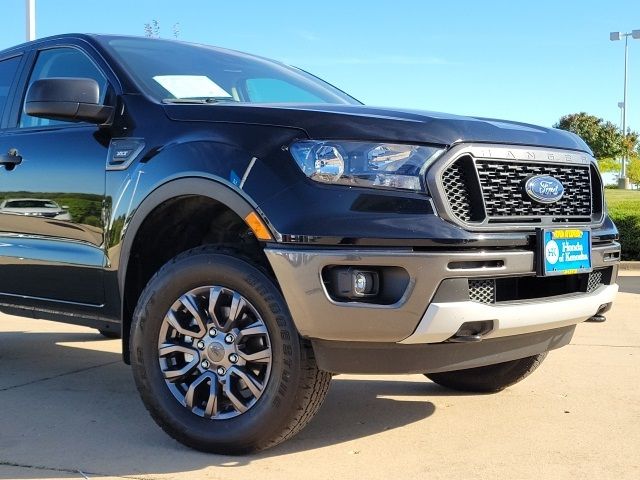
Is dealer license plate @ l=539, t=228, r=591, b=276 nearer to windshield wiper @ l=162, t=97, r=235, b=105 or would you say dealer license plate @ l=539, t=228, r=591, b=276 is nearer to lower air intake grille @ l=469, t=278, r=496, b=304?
lower air intake grille @ l=469, t=278, r=496, b=304

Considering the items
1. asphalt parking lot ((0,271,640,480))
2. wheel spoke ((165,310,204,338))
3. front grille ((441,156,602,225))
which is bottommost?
asphalt parking lot ((0,271,640,480))

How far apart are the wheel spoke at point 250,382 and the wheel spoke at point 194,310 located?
8.7 inches

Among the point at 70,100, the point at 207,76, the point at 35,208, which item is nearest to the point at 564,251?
the point at 207,76

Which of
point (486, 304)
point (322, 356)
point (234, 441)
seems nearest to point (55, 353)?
point (234, 441)

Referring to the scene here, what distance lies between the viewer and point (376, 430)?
388cm

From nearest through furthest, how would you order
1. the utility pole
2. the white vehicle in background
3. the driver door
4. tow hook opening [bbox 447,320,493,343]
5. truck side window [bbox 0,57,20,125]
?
tow hook opening [bbox 447,320,493,343] → the driver door → the white vehicle in background → truck side window [bbox 0,57,20,125] → the utility pole

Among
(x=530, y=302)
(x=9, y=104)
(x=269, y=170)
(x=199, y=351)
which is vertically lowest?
(x=199, y=351)

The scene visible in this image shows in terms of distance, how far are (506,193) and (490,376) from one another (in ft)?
4.98

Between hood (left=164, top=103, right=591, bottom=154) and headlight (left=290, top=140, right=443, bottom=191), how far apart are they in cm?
3

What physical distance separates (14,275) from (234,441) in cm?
180

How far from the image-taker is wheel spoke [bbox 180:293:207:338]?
3428mm

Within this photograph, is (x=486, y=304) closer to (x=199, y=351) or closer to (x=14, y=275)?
(x=199, y=351)

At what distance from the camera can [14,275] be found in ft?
14.6

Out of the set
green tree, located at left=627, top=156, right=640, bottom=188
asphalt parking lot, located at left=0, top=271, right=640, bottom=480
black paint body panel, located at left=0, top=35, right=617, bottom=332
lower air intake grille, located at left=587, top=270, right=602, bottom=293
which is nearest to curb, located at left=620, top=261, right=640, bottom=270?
asphalt parking lot, located at left=0, top=271, right=640, bottom=480
